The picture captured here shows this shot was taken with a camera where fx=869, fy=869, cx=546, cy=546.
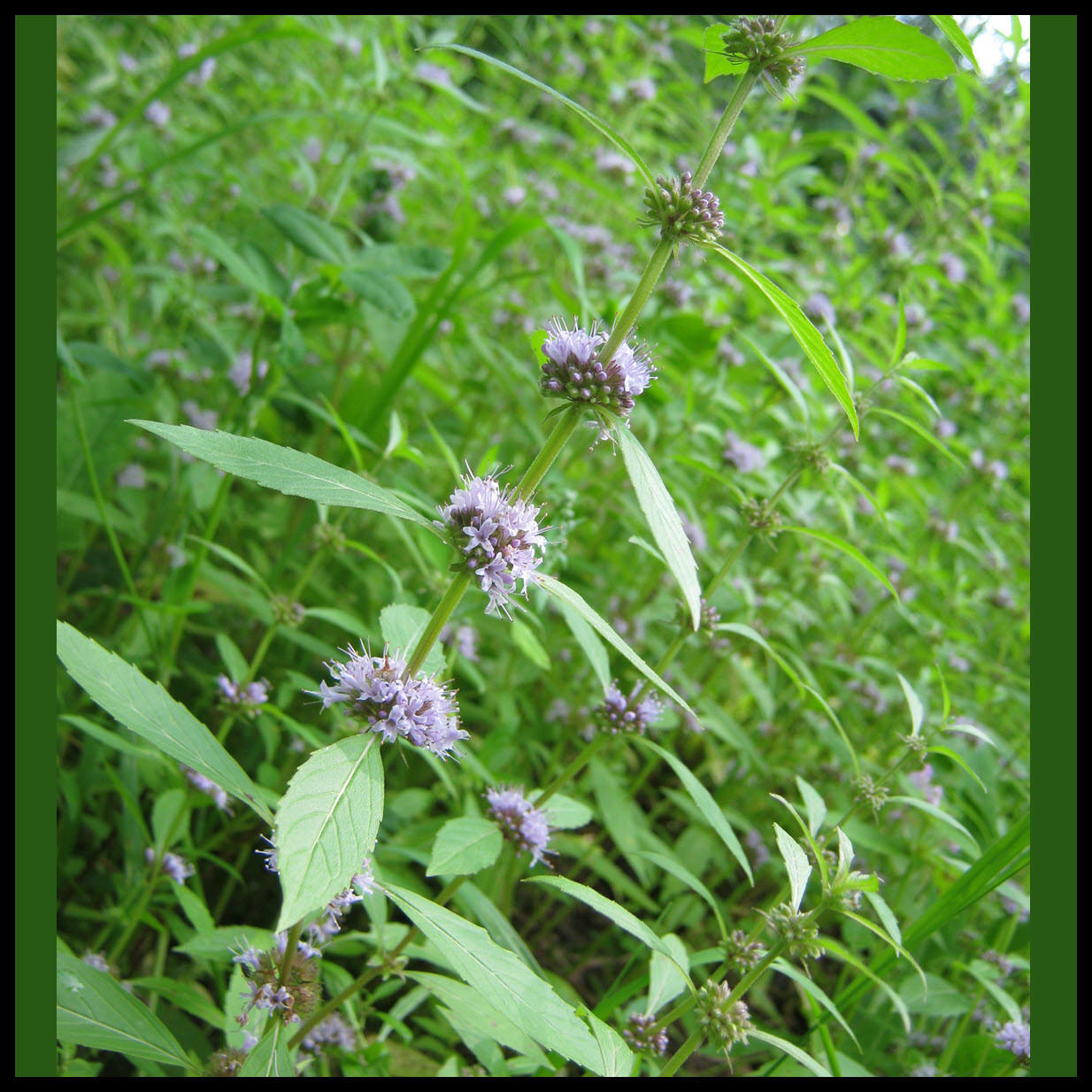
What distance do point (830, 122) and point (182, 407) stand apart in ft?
26.5

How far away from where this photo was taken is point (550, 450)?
1190mm

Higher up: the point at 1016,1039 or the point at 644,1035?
the point at 644,1035

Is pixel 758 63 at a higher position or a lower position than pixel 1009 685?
higher

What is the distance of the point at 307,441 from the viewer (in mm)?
3369

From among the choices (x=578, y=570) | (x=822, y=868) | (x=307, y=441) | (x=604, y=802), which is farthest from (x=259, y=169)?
(x=822, y=868)

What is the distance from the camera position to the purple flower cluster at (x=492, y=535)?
1.18 m

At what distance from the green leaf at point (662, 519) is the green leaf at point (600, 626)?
77 millimetres

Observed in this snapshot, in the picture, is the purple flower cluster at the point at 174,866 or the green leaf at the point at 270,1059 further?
the purple flower cluster at the point at 174,866

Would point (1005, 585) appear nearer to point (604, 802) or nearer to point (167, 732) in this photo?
point (604, 802)

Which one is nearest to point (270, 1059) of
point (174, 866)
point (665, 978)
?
point (665, 978)

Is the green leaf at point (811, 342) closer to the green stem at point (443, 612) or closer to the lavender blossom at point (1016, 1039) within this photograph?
the green stem at point (443, 612)

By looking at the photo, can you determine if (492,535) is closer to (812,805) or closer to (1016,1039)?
(812,805)

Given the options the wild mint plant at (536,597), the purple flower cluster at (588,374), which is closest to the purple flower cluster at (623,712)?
the wild mint plant at (536,597)

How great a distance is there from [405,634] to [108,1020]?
78cm
